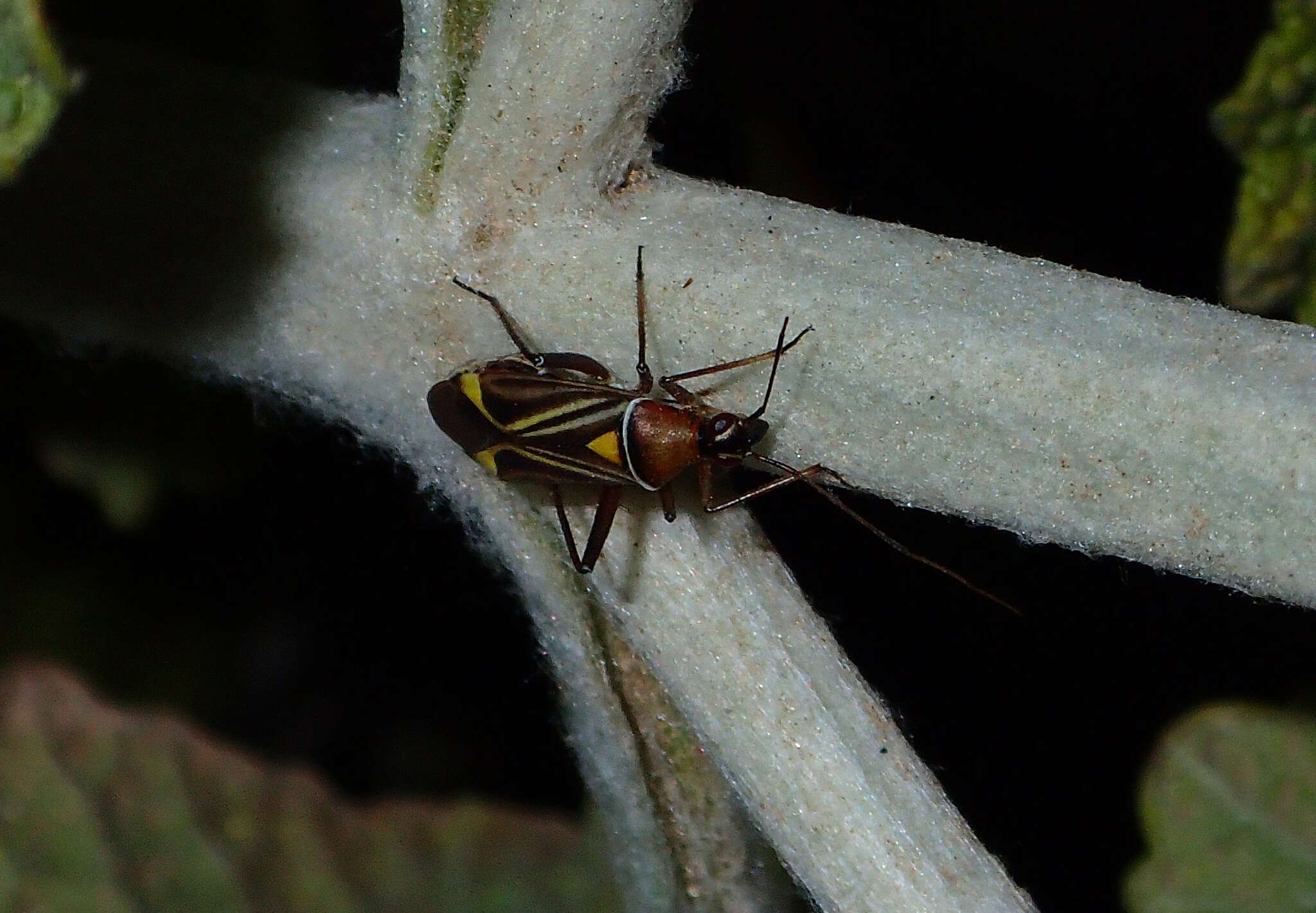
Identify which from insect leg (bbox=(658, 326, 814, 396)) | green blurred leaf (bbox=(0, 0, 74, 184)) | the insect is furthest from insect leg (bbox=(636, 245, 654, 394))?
green blurred leaf (bbox=(0, 0, 74, 184))

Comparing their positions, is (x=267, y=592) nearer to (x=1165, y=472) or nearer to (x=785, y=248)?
(x=785, y=248)

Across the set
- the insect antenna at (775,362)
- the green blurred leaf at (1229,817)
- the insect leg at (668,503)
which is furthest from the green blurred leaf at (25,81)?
the green blurred leaf at (1229,817)

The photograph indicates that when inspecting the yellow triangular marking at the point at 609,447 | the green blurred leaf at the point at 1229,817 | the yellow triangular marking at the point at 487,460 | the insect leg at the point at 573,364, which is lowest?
the green blurred leaf at the point at 1229,817

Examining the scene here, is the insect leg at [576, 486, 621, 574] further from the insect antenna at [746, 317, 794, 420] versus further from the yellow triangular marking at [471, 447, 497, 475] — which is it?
the insect antenna at [746, 317, 794, 420]

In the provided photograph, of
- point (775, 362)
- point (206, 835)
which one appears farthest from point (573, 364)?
point (206, 835)

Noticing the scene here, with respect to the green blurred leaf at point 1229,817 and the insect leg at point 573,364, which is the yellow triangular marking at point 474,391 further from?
the green blurred leaf at point 1229,817

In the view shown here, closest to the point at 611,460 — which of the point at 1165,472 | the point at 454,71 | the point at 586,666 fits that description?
the point at 586,666
